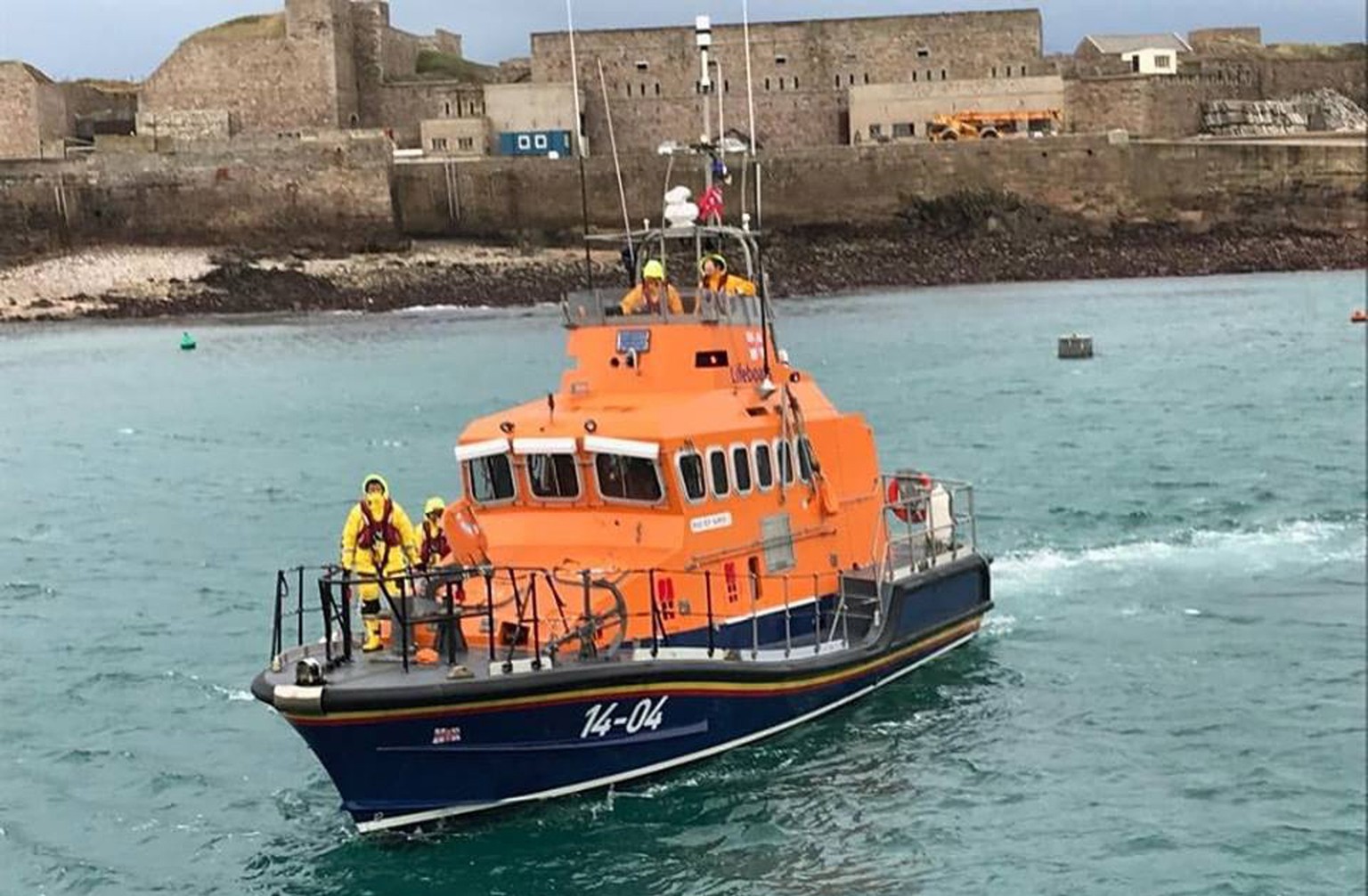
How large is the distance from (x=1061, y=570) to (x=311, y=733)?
9.05 meters

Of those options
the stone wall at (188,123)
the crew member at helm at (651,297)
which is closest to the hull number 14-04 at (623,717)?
the crew member at helm at (651,297)

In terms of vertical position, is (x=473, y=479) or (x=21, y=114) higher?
(x=21, y=114)

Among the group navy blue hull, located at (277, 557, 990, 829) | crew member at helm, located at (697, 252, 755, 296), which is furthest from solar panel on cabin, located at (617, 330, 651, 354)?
navy blue hull, located at (277, 557, 990, 829)

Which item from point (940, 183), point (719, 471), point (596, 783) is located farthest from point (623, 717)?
point (940, 183)

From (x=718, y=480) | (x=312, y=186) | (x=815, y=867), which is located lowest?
(x=815, y=867)

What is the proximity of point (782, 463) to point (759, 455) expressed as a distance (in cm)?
28

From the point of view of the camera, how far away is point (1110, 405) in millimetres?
29484

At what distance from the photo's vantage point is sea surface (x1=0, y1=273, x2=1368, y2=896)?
10.1 meters

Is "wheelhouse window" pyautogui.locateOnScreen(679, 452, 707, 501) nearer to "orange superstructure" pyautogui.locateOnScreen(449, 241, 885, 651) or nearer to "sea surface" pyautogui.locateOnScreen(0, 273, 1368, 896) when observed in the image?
"orange superstructure" pyautogui.locateOnScreen(449, 241, 885, 651)

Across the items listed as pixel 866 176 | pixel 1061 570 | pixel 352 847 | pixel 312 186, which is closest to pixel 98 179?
pixel 312 186

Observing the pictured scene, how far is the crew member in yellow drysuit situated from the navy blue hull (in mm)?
881

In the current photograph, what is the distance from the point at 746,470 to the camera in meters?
12.0

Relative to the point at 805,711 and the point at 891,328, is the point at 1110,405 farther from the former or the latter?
the point at 805,711

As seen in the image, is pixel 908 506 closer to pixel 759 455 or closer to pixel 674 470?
pixel 759 455
